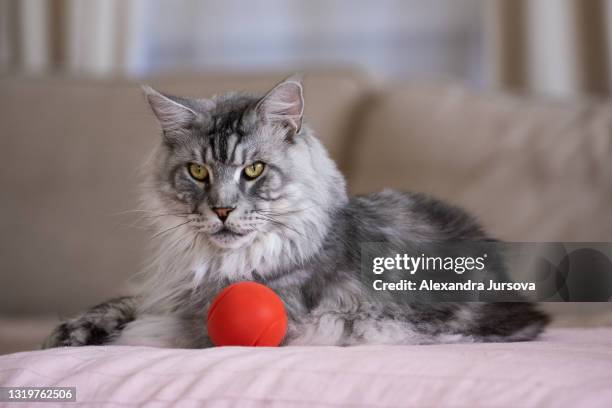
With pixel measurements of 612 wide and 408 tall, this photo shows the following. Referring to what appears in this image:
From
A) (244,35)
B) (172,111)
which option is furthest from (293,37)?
(172,111)

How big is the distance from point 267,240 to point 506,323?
473 mm

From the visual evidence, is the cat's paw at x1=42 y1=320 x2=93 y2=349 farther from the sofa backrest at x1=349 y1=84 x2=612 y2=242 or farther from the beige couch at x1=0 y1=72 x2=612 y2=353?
the sofa backrest at x1=349 y1=84 x2=612 y2=242

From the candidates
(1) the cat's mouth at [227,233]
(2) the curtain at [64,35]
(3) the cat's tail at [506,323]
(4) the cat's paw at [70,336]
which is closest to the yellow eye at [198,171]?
(1) the cat's mouth at [227,233]

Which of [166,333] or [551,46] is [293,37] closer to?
[551,46]

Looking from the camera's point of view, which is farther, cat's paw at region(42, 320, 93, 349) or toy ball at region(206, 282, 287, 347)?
cat's paw at region(42, 320, 93, 349)

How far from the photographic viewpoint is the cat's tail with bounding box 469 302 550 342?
4.52ft

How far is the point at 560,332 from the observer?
1.55 meters

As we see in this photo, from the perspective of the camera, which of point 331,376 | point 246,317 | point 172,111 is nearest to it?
point 331,376

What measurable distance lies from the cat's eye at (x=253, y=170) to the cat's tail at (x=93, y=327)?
1.25 feet

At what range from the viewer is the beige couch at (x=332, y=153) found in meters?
2.12

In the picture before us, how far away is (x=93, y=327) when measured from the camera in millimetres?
1422

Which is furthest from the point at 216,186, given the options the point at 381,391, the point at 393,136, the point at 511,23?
the point at 511,23

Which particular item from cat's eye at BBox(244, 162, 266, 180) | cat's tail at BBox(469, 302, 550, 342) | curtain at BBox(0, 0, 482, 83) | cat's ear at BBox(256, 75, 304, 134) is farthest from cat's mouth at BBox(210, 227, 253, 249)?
curtain at BBox(0, 0, 482, 83)

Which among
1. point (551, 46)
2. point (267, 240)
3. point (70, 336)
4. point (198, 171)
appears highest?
point (551, 46)
